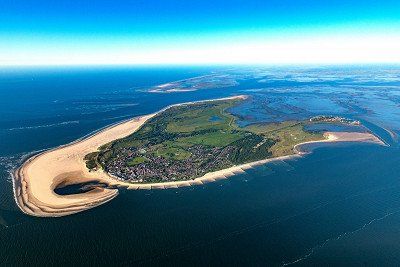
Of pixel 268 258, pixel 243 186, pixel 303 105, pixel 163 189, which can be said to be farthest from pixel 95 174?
pixel 303 105

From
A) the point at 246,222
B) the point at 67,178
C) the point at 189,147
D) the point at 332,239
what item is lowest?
the point at 332,239

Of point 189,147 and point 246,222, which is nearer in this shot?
point 246,222

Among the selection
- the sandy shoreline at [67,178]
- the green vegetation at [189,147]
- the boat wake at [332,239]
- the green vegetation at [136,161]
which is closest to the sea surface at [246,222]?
the boat wake at [332,239]

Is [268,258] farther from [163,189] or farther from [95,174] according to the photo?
[95,174]

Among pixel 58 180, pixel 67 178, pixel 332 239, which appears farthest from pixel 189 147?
pixel 332 239

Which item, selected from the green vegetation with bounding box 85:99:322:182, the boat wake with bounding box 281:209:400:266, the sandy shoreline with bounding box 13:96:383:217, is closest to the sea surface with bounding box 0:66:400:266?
the boat wake with bounding box 281:209:400:266

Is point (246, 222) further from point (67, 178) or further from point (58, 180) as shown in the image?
point (58, 180)
